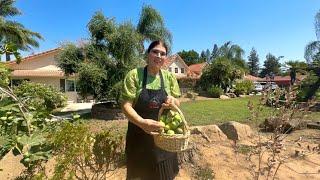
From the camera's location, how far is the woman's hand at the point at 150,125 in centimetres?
293

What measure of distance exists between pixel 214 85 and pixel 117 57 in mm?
18570

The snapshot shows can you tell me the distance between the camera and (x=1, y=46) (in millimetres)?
2258

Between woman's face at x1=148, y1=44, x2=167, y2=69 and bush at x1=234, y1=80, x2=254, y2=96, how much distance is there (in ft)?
112

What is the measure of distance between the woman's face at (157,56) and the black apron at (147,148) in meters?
0.12

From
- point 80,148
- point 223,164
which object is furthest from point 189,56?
point 80,148

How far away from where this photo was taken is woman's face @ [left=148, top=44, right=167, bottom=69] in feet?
10.4

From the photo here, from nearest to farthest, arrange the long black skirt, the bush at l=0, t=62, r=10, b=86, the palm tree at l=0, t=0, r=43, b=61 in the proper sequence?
the bush at l=0, t=62, r=10, b=86 → the long black skirt → the palm tree at l=0, t=0, r=43, b=61

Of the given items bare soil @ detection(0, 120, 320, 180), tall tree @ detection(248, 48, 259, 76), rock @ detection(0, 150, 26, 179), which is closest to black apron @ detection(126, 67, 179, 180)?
bare soil @ detection(0, 120, 320, 180)

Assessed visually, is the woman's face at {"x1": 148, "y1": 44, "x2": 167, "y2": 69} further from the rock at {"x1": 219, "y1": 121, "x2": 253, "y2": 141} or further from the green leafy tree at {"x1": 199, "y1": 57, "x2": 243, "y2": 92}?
the green leafy tree at {"x1": 199, "y1": 57, "x2": 243, "y2": 92}

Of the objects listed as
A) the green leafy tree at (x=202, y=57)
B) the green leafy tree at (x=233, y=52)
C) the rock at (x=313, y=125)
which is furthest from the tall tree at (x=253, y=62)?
the rock at (x=313, y=125)

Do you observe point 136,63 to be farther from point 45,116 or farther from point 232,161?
point 45,116

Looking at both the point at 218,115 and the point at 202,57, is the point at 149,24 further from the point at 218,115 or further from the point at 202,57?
the point at 202,57

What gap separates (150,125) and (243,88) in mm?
35730

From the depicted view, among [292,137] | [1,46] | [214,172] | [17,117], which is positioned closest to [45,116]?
Result: [17,117]
